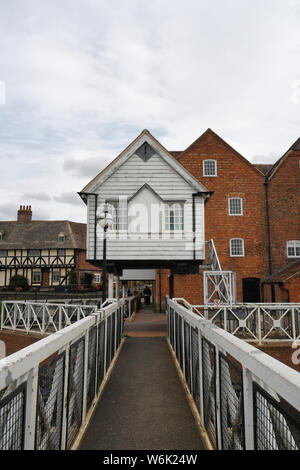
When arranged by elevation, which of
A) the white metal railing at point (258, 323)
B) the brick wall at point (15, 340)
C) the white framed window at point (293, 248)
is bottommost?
the brick wall at point (15, 340)

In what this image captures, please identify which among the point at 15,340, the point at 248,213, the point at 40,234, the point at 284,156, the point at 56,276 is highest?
the point at 284,156

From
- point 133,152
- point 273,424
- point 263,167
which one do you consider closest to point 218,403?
point 273,424

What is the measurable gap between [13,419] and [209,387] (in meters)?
2.48

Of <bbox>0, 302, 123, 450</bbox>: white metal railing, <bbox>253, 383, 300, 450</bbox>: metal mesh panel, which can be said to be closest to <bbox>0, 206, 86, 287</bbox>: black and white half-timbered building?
<bbox>0, 302, 123, 450</bbox>: white metal railing

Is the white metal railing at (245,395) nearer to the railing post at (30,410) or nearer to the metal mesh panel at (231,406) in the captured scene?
the metal mesh panel at (231,406)

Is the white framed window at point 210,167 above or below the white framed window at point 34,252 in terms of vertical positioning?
above

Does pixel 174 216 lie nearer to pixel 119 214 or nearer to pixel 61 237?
pixel 119 214

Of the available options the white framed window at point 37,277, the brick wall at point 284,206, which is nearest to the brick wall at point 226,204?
the brick wall at point 284,206

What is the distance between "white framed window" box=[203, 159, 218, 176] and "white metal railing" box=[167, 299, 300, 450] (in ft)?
61.6

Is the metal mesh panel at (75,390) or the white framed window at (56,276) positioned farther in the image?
the white framed window at (56,276)

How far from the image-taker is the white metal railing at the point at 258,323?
35.2 feet

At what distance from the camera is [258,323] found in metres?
10.6
